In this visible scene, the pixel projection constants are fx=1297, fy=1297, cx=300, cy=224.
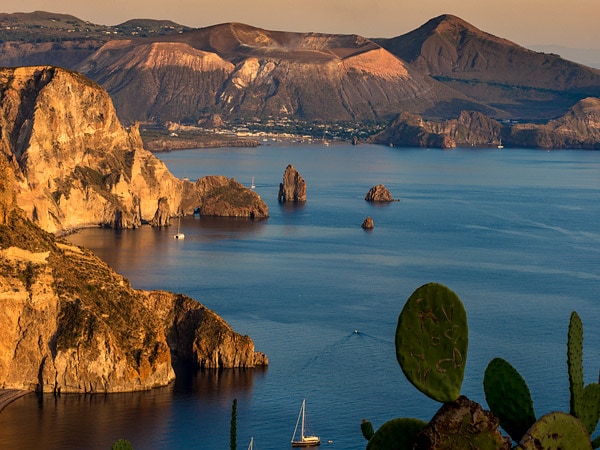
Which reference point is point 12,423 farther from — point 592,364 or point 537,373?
point 592,364

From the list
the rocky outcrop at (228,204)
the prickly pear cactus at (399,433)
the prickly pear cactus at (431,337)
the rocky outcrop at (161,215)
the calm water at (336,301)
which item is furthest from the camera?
the rocky outcrop at (228,204)

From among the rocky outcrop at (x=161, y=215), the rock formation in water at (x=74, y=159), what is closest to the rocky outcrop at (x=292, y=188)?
the rock formation in water at (x=74, y=159)

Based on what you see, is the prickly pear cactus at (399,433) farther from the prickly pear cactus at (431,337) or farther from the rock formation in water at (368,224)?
the rock formation in water at (368,224)

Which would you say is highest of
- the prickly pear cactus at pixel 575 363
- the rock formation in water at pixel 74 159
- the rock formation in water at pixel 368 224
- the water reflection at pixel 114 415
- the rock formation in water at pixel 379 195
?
the prickly pear cactus at pixel 575 363

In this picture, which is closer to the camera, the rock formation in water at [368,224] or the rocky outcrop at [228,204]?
the rock formation in water at [368,224]

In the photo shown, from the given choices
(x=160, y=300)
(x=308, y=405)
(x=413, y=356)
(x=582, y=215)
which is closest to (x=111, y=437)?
(x=308, y=405)

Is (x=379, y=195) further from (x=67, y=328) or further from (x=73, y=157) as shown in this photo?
(x=67, y=328)

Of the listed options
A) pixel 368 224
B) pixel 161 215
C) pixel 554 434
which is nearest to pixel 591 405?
pixel 554 434
